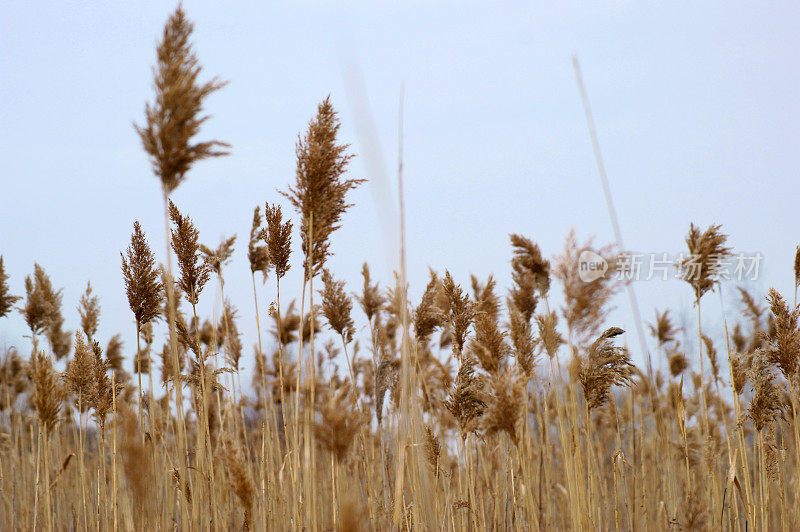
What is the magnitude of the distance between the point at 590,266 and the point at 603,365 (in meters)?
0.49

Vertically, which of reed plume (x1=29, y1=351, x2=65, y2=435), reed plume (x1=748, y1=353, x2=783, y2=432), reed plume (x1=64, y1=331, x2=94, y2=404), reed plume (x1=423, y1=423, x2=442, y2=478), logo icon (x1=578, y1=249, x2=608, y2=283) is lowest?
reed plume (x1=423, y1=423, x2=442, y2=478)

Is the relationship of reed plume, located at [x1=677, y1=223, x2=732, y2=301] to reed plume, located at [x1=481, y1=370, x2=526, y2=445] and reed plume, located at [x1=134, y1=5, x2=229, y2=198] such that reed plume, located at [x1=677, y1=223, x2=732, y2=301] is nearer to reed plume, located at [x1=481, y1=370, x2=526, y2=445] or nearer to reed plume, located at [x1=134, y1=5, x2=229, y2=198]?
reed plume, located at [x1=481, y1=370, x2=526, y2=445]

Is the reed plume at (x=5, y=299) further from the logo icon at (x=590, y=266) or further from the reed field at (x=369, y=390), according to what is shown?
the logo icon at (x=590, y=266)

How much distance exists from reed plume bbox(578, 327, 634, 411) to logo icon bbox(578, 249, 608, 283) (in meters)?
0.34

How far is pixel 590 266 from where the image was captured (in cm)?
285

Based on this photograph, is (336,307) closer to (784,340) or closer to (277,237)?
(277,237)

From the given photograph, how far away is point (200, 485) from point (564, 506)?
2189mm

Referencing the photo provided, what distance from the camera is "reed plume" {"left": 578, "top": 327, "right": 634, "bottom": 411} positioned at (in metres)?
3.00

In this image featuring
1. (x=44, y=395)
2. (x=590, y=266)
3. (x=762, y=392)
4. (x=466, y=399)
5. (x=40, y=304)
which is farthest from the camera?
(x=40, y=304)

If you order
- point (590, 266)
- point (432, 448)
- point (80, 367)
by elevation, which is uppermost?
point (590, 266)

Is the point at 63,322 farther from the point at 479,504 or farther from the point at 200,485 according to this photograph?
the point at 479,504

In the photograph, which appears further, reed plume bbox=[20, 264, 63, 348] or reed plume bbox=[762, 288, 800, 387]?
reed plume bbox=[20, 264, 63, 348]

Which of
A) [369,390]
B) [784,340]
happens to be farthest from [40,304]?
[784,340]

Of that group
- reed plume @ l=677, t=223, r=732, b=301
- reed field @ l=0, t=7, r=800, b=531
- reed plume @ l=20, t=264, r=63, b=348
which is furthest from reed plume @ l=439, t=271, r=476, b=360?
reed plume @ l=20, t=264, r=63, b=348
